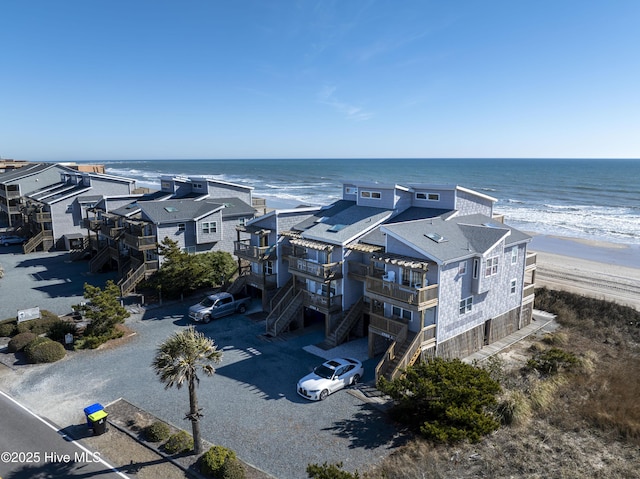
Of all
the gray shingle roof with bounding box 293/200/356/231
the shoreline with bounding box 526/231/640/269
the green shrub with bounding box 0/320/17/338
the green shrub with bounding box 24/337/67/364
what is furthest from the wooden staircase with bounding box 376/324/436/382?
the shoreline with bounding box 526/231/640/269

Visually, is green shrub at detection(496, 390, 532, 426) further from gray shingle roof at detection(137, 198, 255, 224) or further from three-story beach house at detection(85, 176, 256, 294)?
gray shingle roof at detection(137, 198, 255, 224)

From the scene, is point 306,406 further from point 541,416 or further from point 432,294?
point 541,416

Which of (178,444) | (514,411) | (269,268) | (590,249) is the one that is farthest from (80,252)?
(590,249)

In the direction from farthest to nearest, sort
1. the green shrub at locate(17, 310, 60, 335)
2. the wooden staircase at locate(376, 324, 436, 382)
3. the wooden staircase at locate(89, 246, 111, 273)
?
the wooden staircase at locate(89, 246, 111, 273) → the green shrub at locate(17, 310, 60, 335) → the wooden staircase at locate(376, 324, 436, 382)

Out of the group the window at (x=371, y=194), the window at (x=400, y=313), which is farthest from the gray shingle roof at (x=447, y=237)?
the window at (x=371, y=194)

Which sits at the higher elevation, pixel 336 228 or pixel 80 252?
pixel 336 228

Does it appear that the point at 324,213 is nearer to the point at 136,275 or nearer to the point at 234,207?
the point at 234,207
